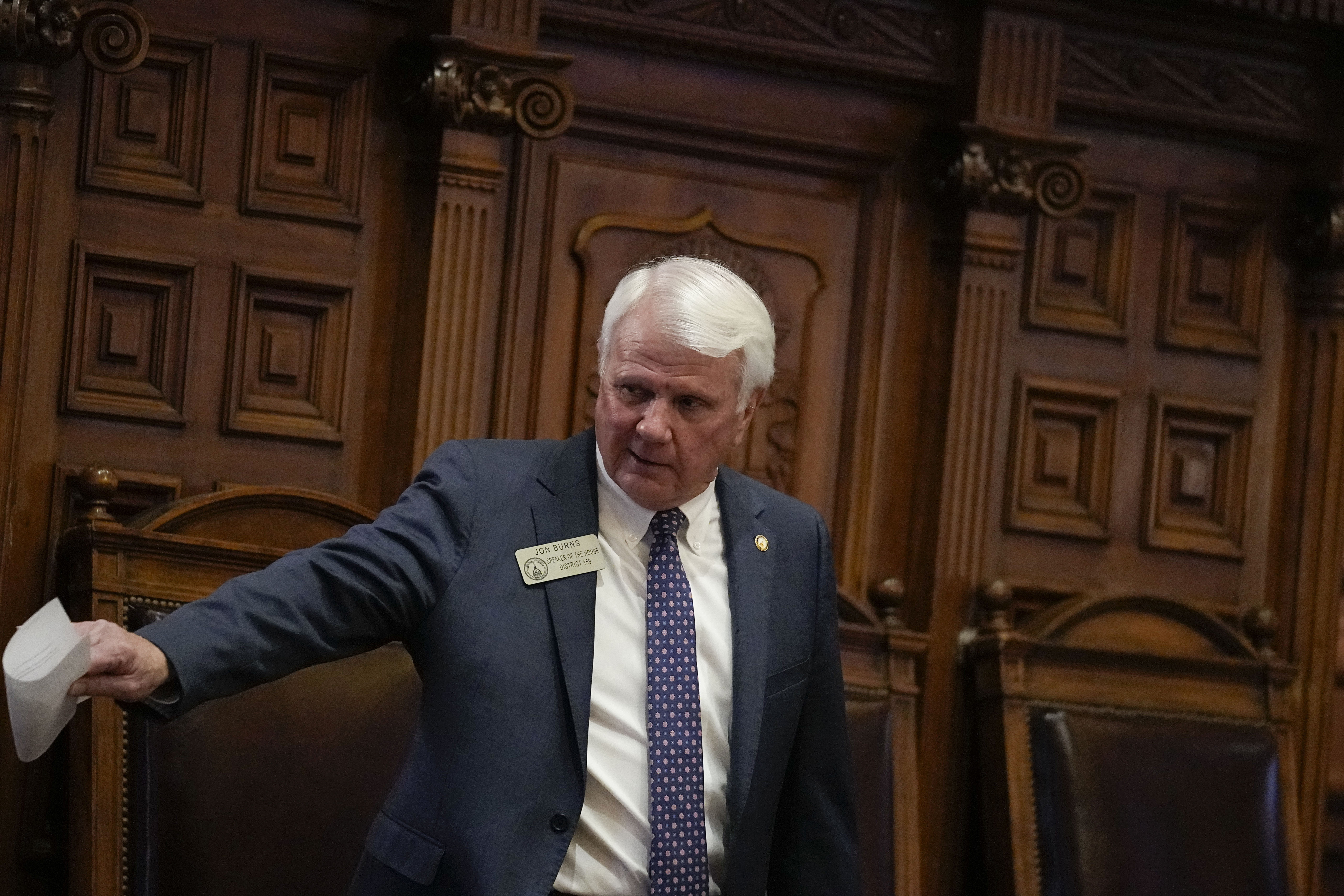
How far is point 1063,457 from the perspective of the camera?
4.21 m

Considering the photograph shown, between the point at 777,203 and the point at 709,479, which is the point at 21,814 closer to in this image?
the point at 709,479

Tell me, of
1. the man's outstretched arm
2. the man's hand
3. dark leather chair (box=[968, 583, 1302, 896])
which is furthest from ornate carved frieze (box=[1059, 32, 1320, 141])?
the man's hand

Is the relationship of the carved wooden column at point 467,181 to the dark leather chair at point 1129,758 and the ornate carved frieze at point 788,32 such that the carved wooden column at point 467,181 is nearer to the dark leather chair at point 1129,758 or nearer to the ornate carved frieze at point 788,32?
the ornate carved frieze at point 788,32

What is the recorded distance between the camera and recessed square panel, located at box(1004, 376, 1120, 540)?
415cm

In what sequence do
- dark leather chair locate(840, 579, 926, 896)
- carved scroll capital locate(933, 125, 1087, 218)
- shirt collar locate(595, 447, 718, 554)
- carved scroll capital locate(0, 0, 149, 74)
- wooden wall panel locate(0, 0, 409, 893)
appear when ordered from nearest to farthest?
shirt collar locate(595, 447, 718, 554), carved scroll capital locate(0, 0, 149, 74), wooden wall panel locate(0, 0, 409, 893), dark leather chair locate(840, 579, 926, 896), carved scroll capital locate(933, 125, 1087, 218)

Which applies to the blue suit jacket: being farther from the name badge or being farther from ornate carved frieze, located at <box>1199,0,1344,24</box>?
ornate carved frieze, located at <box>1199,0,1344,24</box>

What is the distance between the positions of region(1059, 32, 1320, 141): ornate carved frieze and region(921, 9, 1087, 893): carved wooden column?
0.13 meters

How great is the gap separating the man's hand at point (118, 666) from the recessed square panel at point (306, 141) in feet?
5.93

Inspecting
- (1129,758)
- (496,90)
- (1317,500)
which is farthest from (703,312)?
(1317,500)

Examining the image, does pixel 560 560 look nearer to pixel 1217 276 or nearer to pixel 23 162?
pixel 23 162

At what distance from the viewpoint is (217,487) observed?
11.6 ft

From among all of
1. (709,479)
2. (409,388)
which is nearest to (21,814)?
(409,388)

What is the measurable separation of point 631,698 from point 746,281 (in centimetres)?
159

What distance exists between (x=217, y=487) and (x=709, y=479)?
56.0 inches
